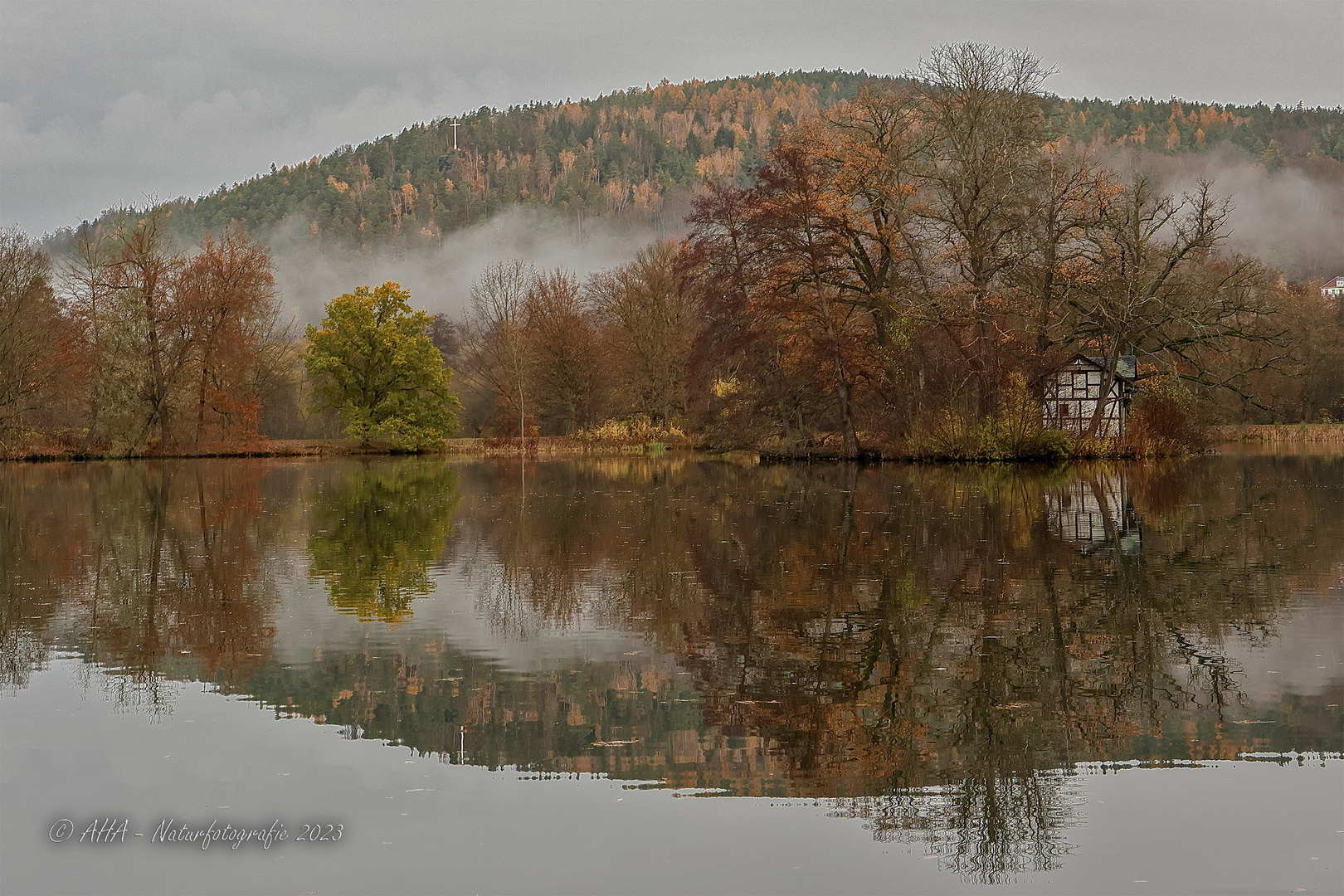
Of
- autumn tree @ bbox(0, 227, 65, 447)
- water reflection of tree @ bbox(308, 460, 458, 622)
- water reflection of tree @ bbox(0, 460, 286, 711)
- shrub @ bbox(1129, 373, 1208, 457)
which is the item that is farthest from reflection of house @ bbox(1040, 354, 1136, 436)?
autumn tree @ bbox(0, 227, 65, 447)

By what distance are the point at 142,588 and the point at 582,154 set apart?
573ft

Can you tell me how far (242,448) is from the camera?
180ft

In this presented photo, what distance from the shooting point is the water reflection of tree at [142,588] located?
8383mm

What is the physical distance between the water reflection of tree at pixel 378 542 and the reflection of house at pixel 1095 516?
803 centimetres

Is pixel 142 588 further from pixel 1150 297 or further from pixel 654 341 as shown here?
pixel 654 341

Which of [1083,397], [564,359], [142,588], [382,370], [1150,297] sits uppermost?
[1150,297]

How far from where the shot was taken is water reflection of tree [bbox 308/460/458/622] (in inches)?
441

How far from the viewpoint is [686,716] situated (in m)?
6.54

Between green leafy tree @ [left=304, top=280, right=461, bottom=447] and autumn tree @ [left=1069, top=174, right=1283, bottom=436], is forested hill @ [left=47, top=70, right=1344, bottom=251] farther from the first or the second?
autumn tree @ [left=1069, top=174, right=1283, bottom=436]

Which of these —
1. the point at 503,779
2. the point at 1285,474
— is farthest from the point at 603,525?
the point at 1285,474

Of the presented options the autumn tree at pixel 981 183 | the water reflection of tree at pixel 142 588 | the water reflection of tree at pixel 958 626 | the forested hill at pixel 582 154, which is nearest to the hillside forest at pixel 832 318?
the autumn tree at pixel 981 183

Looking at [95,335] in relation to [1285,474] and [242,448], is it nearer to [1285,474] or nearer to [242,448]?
[242,448]

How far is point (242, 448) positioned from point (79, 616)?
47032mm

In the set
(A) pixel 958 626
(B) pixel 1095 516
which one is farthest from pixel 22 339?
(A) pixel 958 626
